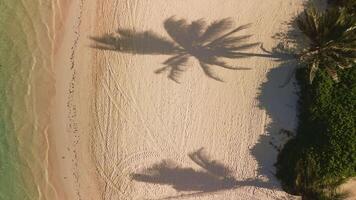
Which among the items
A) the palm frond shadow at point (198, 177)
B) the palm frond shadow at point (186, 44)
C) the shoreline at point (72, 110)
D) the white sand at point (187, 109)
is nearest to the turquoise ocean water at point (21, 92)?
the shoreline at point (72, 110)

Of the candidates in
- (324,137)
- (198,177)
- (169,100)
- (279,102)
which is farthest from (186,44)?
(324,137)

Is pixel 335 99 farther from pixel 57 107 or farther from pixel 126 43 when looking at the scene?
pixel 57 107

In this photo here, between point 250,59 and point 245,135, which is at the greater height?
point 250,59

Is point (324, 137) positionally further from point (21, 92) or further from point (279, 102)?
point (21, 92)

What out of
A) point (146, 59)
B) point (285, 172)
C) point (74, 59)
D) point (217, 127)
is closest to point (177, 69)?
point (146, 59)

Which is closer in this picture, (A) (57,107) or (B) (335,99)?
(B) (335,99)

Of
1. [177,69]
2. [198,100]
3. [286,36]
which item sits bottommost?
[198,100]
